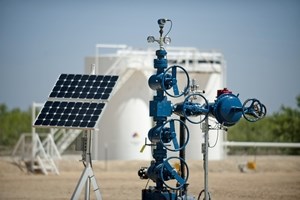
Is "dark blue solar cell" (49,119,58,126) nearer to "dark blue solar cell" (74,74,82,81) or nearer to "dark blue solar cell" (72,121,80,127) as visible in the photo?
"dark blue solar cell" (72,121,80,127)

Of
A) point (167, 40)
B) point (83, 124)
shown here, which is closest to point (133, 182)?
point (167, 40)

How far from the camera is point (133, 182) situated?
2833 cm

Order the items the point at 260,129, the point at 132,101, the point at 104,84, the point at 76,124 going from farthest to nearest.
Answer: the point at 260,129 < the point at 132,101 < the point at 104,84 < the point at 76,124

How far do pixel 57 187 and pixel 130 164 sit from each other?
1195 centimetres

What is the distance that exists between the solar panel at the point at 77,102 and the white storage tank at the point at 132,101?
23733 millimetres

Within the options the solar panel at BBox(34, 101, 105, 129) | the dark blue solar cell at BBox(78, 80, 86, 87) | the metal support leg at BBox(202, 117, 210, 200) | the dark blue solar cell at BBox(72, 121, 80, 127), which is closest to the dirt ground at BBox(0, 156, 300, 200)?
the metal support leg at BBox(202, 117, 210, 200)

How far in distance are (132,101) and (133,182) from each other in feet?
41.3

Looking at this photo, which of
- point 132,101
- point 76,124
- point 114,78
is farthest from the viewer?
point 132,101

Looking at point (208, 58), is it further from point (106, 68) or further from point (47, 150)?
point (47, 150)

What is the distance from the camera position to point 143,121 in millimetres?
40438

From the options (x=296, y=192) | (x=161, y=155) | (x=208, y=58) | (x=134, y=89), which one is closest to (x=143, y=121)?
(x=134, y=89)

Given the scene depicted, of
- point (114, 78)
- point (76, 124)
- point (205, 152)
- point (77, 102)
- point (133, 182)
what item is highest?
point (114, 78)

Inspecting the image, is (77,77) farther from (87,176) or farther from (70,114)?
(87,176)

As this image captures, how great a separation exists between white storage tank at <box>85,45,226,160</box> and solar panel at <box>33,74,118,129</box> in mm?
23733
